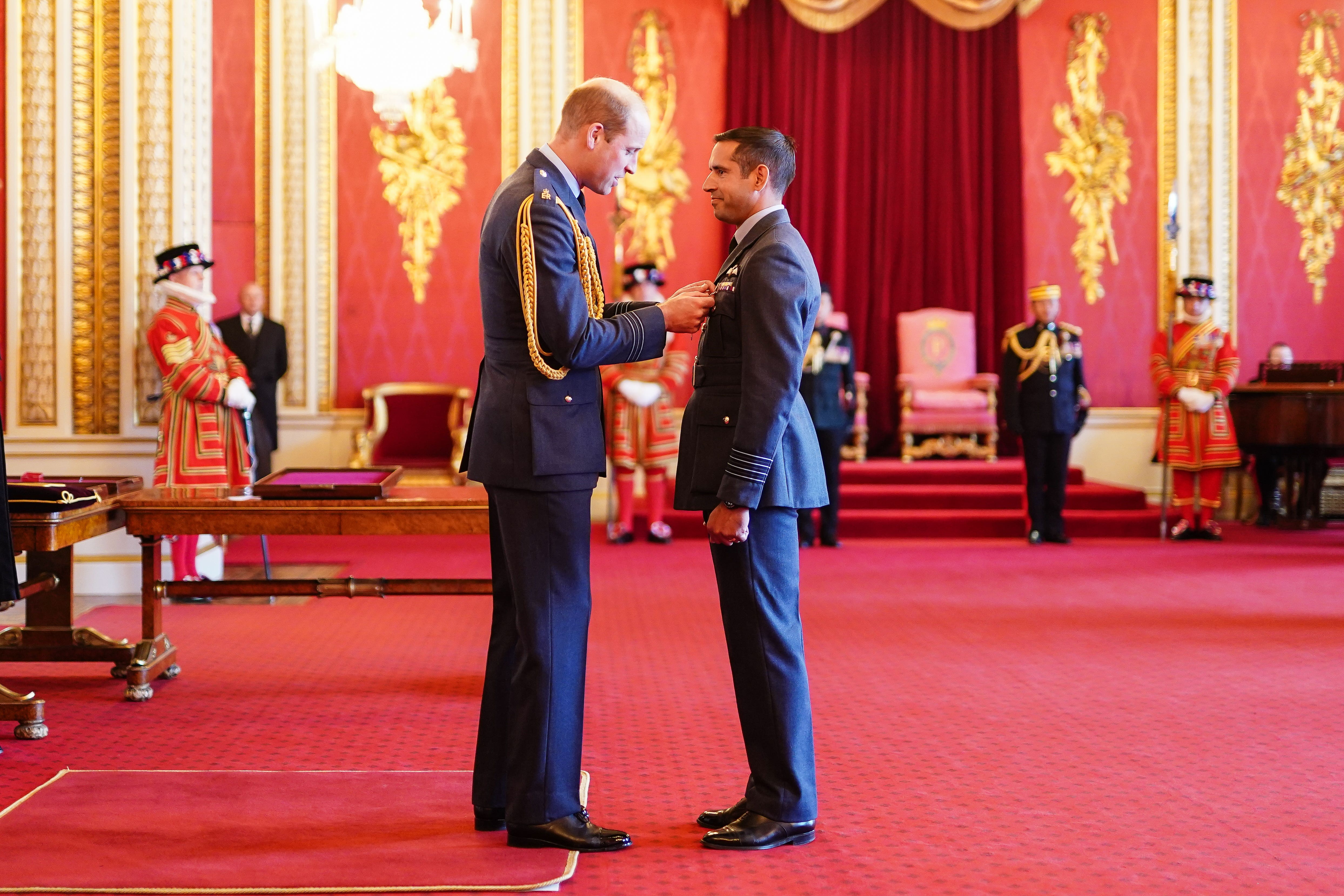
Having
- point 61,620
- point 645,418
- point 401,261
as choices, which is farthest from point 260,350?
point 61,620

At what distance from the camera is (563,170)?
2.67m

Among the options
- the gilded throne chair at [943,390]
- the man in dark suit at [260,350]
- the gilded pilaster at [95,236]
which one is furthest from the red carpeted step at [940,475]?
the gilded pilaster at [95,236]

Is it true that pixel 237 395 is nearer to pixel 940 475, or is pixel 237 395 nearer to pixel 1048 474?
pixel 1048 474

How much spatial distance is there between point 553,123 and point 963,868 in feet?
26.9

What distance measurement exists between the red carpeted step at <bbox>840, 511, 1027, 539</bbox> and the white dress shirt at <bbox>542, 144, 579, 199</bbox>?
6.21 meters

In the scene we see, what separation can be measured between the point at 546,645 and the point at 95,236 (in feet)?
14.8

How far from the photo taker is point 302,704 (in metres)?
4.06

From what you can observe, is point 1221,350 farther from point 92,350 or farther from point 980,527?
point 92,350

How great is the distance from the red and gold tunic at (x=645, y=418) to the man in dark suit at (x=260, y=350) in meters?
2.41

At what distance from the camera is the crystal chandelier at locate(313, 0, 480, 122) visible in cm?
637

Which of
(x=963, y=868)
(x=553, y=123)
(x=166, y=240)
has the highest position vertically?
(x=553, y=123)

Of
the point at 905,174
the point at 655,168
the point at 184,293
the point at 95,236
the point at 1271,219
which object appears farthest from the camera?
the point at 905,174

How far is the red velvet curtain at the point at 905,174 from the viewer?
10484 millimetres

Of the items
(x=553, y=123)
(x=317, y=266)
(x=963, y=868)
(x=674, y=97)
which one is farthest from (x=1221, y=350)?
(x=963, y=868)
